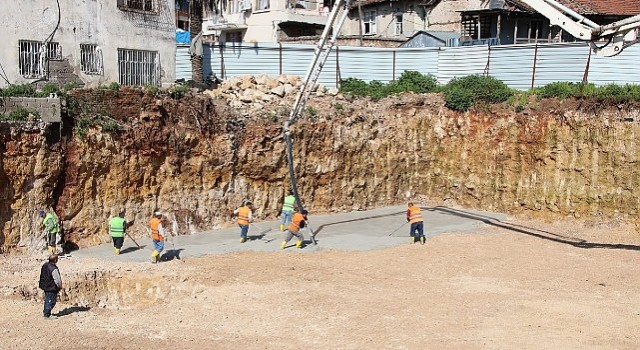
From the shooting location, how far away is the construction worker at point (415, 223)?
2634cm

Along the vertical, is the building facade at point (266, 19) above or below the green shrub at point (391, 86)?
above

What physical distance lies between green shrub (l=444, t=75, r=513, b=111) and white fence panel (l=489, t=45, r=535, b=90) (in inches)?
48.2

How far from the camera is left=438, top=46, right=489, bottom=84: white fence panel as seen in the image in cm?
3559

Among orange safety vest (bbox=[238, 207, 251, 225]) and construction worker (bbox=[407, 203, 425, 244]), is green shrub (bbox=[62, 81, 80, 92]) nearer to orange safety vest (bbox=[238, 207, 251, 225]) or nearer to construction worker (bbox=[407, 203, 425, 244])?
orange safety vest (bbox=[238, 207, 251, 225])

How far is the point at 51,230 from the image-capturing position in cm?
2311

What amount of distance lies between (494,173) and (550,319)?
46.7ft

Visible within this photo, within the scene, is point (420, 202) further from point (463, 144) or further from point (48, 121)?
point (48, 121)

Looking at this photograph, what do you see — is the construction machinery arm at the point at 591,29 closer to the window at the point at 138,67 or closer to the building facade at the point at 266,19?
the window at the point at 138,67

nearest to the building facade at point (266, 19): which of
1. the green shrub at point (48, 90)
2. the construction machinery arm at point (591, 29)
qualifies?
the green shrub at point (48, 90)

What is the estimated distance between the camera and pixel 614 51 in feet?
78.8

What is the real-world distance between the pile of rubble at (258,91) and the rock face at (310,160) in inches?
7.6

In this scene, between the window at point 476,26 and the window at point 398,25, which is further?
the window at point 398,25

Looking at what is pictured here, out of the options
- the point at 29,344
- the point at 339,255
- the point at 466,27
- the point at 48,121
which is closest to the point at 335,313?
the point at 339,255

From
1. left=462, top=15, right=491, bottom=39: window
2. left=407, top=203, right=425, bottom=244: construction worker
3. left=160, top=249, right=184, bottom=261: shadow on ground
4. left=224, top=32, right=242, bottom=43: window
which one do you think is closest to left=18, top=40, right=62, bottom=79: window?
left=160, top=249, right=184, bottom=261: shadow on ground
